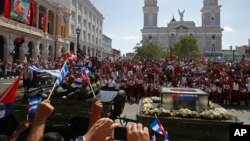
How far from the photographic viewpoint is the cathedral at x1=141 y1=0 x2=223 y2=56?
477 ft

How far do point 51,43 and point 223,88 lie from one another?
3960 cm

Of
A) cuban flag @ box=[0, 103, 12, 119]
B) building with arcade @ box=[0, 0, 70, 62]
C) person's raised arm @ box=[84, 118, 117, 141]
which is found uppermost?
building with arcade @ box=[0, 0, 70, 62]

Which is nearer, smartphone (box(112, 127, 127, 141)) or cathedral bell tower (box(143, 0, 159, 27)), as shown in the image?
smartphone (box(112, 127, 127, 141))

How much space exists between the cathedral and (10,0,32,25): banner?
111622 millimetres

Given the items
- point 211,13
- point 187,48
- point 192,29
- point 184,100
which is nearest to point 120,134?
point 184,100

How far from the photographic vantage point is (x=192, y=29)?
148m

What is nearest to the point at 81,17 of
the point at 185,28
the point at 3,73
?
the point at 3,73

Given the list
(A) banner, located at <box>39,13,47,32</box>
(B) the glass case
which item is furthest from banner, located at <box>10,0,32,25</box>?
(B) the glass case

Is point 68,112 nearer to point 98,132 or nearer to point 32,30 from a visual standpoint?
point 98,132

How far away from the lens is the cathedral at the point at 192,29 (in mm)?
145375

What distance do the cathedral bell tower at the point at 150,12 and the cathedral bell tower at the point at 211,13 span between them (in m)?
21.8

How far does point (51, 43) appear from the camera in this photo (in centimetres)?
5516

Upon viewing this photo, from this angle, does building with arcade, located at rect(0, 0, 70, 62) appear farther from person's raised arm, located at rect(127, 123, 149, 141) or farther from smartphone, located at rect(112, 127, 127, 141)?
person's raised arm, located at rect(127, 123, 149, 141)

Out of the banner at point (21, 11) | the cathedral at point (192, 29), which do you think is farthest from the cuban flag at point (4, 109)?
the cathedral at point (192, 29)
